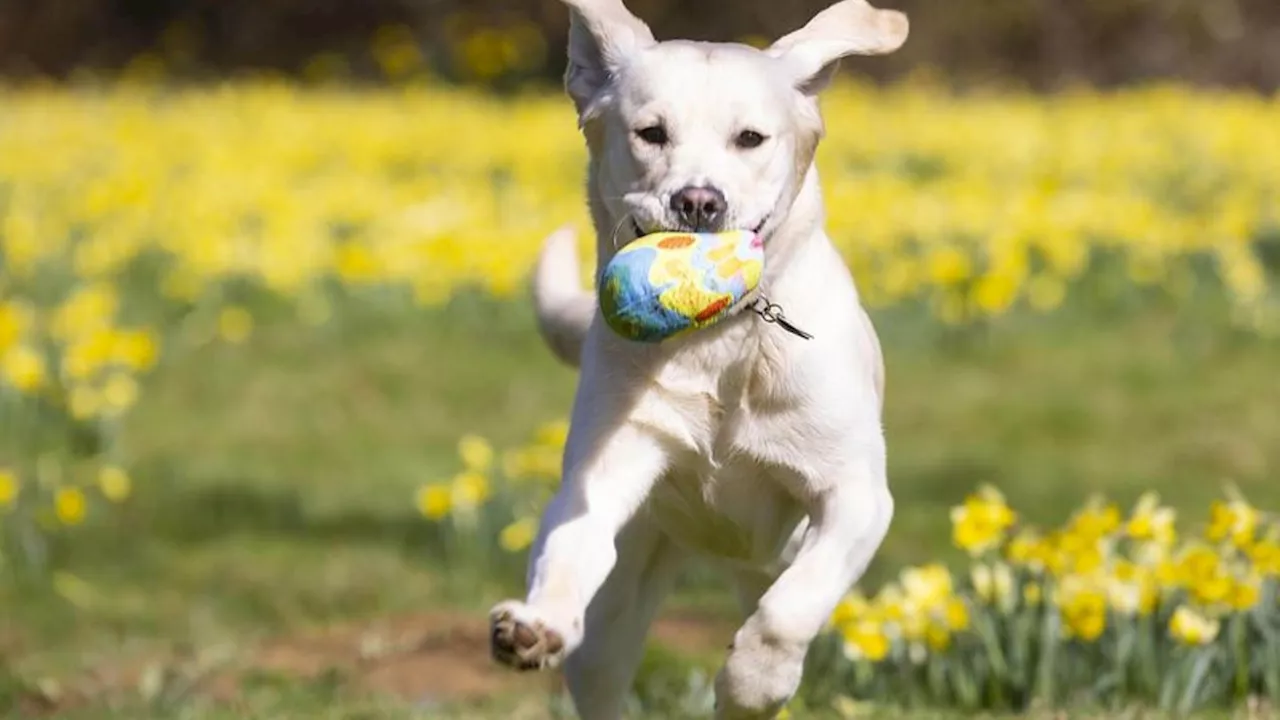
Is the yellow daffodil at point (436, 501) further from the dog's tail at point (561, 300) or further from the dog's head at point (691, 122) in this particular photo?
the dog's head at point (691, 122)

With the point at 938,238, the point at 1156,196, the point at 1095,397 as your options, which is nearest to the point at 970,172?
the point at 1156,196

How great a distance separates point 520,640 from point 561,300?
1.63 m

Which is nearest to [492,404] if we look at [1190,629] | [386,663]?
[386,663]

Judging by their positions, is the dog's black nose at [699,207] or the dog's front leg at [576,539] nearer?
the dog's front leg at [576,539]

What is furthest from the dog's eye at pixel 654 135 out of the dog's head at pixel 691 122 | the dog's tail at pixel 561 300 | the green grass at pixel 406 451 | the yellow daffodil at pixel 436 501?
the yellow daffodil at pixel 436 501

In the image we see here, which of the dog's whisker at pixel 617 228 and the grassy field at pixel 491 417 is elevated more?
the dog's whisker at pixel 617 228

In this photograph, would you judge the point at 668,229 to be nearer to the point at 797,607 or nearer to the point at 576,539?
the point at 576,539

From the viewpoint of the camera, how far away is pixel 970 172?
12.0 m

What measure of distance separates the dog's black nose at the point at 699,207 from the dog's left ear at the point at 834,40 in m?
0.43

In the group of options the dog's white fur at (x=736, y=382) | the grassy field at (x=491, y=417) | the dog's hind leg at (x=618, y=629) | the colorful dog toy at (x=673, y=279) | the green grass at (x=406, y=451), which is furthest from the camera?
the green grass at (x=406, y=451)

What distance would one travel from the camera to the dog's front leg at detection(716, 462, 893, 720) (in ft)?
12.0

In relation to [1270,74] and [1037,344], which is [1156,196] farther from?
[1270,74]

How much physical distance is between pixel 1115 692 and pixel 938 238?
5219mm

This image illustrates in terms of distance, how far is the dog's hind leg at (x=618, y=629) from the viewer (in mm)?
4309
